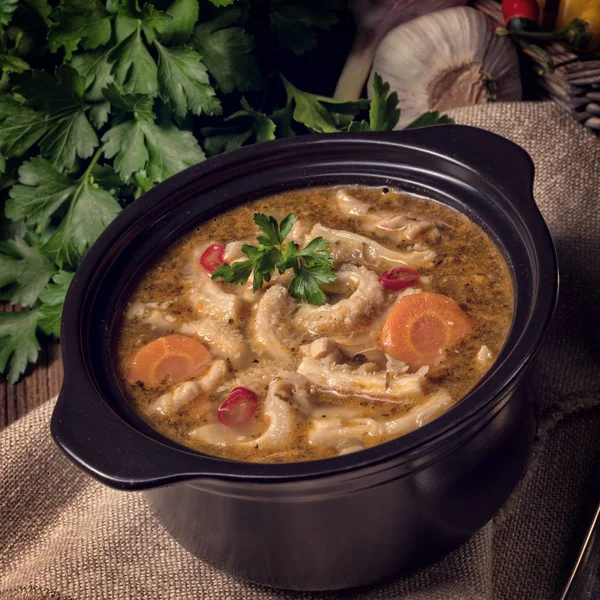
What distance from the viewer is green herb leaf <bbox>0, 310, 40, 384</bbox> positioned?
11.7 feet

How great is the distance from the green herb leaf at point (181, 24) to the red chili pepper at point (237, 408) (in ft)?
5.64

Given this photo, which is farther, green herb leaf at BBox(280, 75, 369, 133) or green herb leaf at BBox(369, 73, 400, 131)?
green herb leaf at BBox(280, 75, 369, 133)

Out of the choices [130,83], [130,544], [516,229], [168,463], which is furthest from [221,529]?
[130,83]

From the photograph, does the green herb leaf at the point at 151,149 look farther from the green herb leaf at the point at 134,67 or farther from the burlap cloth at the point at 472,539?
the burlap cloth at the point at 472,539

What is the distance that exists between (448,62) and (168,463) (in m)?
2.73

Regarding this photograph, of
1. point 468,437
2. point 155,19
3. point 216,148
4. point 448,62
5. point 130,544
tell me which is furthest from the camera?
point 448,62

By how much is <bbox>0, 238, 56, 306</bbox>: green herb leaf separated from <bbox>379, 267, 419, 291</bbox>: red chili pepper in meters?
1.73

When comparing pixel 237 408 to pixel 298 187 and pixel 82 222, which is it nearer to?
pixel 298 187

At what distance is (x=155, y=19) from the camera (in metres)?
3.39

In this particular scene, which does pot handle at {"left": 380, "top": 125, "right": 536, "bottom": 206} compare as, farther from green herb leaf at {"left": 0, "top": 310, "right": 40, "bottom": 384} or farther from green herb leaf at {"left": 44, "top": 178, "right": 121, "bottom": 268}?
green herb leaf at {"left": 0, "top": 310, "right": 40, "bottom": 384}

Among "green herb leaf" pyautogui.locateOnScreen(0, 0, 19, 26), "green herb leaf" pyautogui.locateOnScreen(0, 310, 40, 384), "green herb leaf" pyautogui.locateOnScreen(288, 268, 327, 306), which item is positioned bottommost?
"green herb leaf" pyautogui.locateOnScreen(0, 310, 40, 384)

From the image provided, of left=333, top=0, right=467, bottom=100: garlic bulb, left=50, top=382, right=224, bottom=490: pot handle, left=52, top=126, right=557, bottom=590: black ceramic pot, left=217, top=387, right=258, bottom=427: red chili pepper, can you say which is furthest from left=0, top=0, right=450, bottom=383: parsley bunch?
left=50, top=382, right=224, bottom=490: pot handle

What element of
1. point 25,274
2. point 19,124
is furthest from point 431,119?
point 25,274

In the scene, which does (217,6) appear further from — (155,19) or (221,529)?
(221,529)
